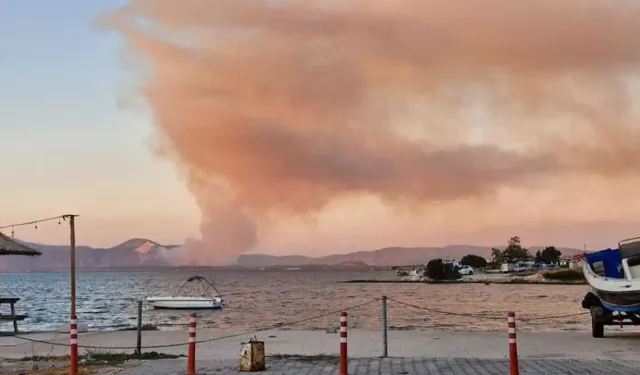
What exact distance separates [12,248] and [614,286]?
2160cm

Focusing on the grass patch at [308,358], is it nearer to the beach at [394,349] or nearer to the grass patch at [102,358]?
the beach at [394,349]

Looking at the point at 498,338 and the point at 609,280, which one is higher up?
the point at 609,280

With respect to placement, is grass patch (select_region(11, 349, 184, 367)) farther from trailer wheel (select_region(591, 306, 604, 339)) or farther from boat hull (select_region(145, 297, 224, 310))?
boat hull (select_region(145, 297, 224, 310))

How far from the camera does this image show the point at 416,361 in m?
15.6

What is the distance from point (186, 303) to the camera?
2591 inches

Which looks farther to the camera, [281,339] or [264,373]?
[281,339]

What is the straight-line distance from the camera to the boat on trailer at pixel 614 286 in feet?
71.4

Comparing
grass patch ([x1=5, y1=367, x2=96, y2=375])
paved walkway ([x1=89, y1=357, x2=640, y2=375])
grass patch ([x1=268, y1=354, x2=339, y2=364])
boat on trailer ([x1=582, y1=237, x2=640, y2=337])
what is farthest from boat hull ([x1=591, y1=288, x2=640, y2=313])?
grass patch ([x1=5, y1=367, x2=96, y2=375])

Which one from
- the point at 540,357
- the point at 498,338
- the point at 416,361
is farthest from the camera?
the point at 498,338

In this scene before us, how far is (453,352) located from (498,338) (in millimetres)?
4589

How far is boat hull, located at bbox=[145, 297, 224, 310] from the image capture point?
63.8 metres

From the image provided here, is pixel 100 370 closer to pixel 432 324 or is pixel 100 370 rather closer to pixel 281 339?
pixel 281 339

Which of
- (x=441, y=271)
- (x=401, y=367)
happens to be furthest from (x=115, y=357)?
(x=441, y=271)

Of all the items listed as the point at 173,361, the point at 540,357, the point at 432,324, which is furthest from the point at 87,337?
the point at 432,324
